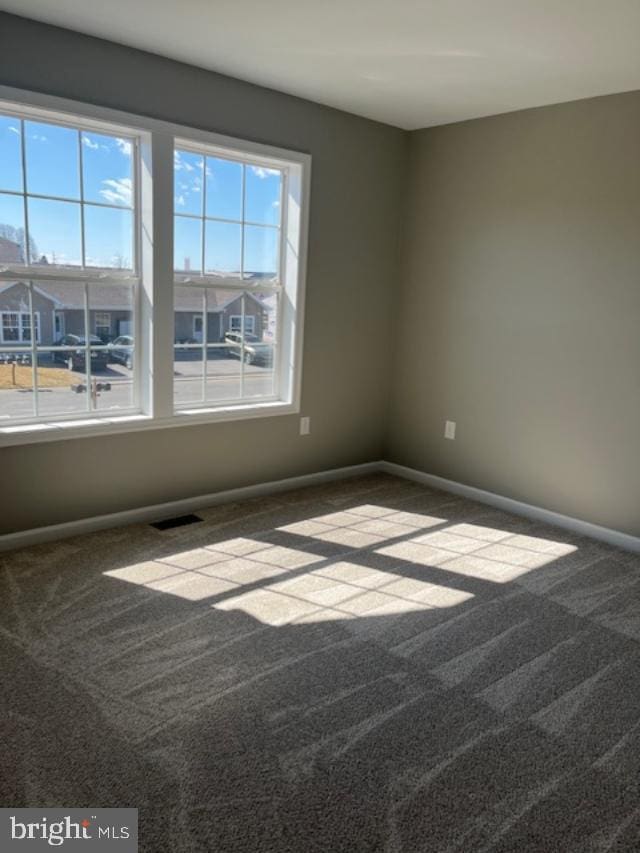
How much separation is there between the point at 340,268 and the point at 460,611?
2.48m

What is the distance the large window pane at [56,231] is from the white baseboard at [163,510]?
1378 mm

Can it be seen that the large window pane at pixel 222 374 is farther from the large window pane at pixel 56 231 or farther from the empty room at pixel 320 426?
the large window pane at pixel 56 231

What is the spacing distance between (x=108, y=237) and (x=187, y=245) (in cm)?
46

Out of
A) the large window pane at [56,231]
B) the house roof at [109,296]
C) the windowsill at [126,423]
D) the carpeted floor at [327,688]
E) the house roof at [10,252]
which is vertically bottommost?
the carpeted floor at [327,688]

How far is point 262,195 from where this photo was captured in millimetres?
4047

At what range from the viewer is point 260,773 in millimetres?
1923

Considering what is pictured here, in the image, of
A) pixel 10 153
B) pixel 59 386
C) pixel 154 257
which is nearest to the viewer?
pixel 10 153

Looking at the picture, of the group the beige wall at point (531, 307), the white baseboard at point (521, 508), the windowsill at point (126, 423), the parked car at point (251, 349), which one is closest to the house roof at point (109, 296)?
the parked car at point (251, 349)

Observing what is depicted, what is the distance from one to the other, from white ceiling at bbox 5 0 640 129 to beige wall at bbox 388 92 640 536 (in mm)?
368

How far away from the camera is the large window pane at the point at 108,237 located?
338 cm

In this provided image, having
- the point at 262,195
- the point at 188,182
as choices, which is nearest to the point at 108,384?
the point at 188,182

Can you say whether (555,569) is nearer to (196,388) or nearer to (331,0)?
(196,388)

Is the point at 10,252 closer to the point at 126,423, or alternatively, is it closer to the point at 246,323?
the point at 126,423

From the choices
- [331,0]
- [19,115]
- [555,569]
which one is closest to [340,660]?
[555,569]
